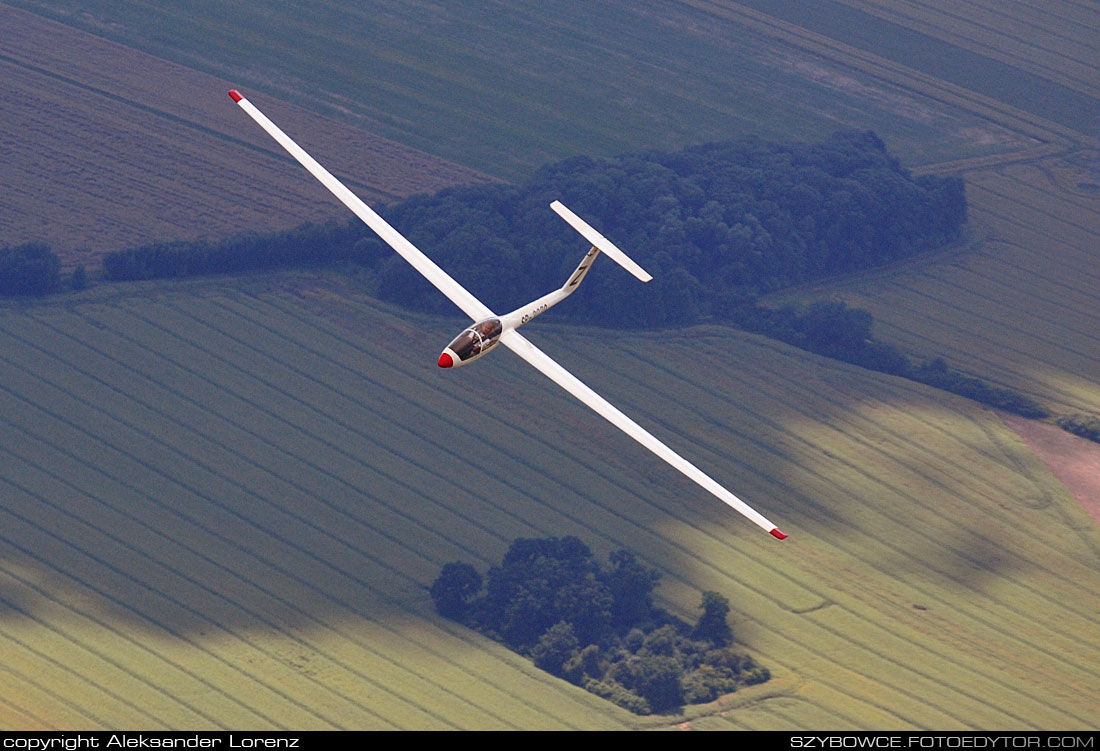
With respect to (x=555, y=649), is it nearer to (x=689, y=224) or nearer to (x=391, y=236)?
(x=391, y=236)

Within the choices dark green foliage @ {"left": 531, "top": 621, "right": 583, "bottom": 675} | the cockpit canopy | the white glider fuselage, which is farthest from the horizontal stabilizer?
dark green foliage @ {"left": 531, "top": 621, "right": 583, "bottom": 675}

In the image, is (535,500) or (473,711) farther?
(535,500)

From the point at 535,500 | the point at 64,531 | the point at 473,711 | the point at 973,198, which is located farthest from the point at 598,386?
the point at 973,198

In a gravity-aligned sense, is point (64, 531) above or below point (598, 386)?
below

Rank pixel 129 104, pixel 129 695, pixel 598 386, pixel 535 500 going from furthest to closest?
pixel 129 104 < pixel 598 386 < pixel 535 500 < pixel 129 695

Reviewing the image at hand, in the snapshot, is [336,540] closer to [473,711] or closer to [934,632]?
[473,711]

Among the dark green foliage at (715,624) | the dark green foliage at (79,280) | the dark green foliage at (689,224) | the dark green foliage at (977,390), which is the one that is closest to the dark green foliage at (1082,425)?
the dark green foliage at (977,390)

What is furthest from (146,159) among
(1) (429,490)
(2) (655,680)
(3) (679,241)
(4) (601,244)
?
(4) (601,244)
